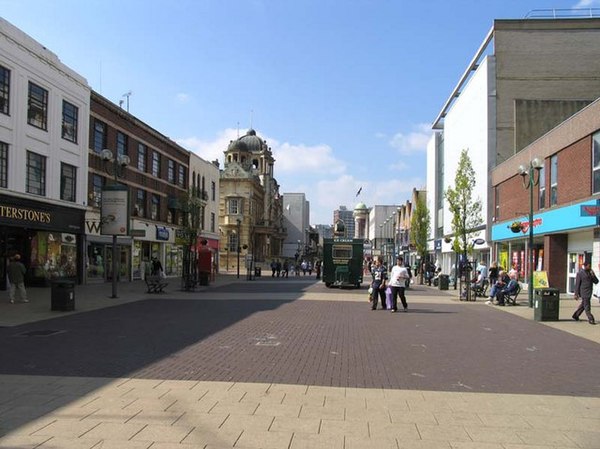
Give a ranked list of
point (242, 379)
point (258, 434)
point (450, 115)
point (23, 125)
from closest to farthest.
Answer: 1. point (258, 434)
2. point (242, 379)
3. point (23, 125)
4. point (450, 115)

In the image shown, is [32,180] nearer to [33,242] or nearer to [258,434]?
[33,242]

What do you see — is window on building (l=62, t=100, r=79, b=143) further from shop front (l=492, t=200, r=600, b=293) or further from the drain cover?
shop front (l=492, t=200, r=600, b=293)

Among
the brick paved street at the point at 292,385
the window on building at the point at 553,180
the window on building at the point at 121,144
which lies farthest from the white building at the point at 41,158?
the window on building at the point at 553,180

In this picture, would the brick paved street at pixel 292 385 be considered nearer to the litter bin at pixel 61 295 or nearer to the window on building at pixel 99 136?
the litter bin at pixel 61 295

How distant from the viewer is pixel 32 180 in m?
25.3

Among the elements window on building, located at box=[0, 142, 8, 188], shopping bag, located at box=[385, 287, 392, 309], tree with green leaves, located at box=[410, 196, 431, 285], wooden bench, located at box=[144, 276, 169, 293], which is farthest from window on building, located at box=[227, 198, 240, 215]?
shopping bag, located at box=[385, 287, 392, 309]

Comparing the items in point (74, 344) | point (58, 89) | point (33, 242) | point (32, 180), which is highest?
point (58, 89)

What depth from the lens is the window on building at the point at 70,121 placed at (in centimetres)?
2805

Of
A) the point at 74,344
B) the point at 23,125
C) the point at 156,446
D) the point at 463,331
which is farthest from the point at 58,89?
the point at 156,446

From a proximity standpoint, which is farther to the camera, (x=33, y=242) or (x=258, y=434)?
(x=33, y=242)

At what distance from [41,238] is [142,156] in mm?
13027

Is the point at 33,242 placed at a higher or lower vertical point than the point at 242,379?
higher

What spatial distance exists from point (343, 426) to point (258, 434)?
2.92ft

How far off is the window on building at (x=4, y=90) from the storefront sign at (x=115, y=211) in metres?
5.47
